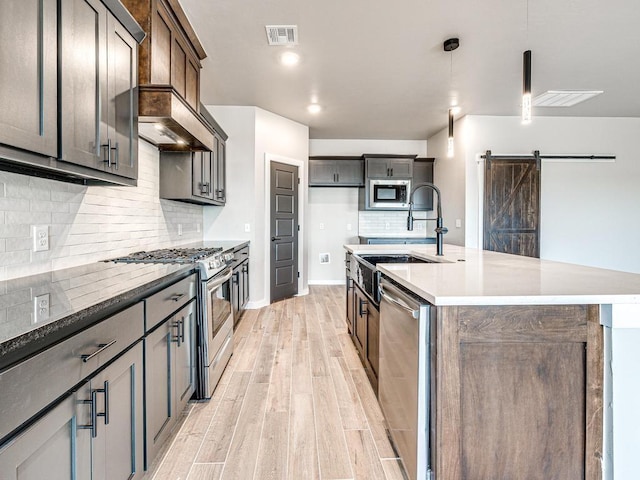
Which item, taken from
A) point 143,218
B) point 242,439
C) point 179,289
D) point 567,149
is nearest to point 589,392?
point 242,439

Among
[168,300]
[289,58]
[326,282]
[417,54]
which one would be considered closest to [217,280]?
[168,300]

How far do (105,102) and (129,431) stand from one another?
1443 millimetres

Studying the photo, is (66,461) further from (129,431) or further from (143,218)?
(143,218)

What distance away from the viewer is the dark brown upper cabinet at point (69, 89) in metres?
1.16

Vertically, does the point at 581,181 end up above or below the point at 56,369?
above

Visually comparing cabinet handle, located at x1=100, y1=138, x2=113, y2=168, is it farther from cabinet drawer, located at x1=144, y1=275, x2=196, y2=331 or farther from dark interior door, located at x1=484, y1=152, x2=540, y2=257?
dark interior door, located at x1=484, y1=152, x2=540, y2=257

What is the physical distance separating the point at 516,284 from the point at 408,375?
56cm

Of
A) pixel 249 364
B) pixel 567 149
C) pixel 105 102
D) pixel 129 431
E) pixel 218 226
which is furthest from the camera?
pixel 567 149

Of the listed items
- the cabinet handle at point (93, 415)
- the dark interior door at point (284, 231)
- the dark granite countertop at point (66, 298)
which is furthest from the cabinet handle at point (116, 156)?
the dark interior door at point (284, 231)

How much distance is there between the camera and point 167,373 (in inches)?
69.2

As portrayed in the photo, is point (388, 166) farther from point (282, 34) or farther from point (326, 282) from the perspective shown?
point (282, 34)

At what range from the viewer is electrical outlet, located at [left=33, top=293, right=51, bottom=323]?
0.92 metres

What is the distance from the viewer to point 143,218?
9.83 feet

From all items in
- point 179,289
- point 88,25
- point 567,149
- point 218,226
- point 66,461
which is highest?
point 567,149
